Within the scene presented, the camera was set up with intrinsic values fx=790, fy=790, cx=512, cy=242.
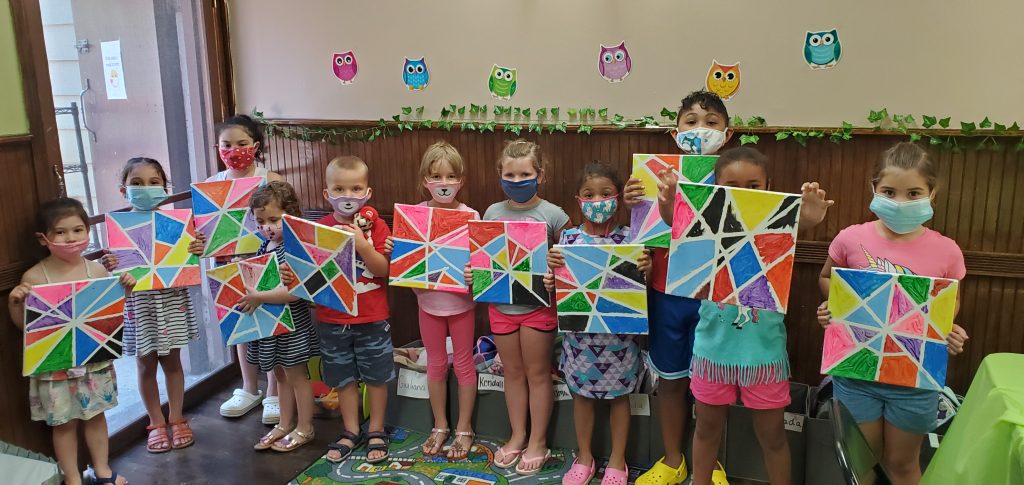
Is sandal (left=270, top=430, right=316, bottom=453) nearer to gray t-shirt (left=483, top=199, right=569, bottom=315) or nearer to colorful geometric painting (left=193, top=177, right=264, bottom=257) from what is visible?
colorful geometric painting (left=193, top=177, right=264, bottom=257)

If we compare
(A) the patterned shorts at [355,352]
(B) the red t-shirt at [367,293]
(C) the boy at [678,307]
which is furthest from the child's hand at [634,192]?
(A) the patterned shorts at [355,352]

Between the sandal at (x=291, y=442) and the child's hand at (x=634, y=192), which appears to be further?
the sandal at (x=291, y=442)

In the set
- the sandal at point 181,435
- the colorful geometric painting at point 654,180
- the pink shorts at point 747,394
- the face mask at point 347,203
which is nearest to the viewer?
the pink shorts at point 747,394

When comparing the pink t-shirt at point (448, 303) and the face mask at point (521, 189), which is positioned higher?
the face mask at point (521, 189)

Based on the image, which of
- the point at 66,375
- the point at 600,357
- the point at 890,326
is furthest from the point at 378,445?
the point at 890,326

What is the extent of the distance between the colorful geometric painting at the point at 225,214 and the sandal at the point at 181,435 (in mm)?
763

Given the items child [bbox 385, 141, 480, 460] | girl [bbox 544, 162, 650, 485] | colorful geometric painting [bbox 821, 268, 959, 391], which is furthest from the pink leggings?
colorful geometric painting [bbox 821, 268, 959, 391]

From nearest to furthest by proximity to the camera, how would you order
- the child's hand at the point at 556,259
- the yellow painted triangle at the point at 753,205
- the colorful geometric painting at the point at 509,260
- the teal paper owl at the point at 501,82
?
the yellow painted triangle at the point at 753,205 → the child's hand at the point at 556,259 → the colorful geometric painting at the point at 509,260 → the teal paper owl at the point at 501,82

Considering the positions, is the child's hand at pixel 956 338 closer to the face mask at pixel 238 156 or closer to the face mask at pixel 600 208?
the face mask at pixel 600 208

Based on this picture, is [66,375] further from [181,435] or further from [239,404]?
[239,404]

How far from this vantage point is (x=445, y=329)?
10.5ft

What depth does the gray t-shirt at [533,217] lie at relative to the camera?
3.00 meters

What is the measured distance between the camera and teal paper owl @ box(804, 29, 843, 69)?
2.91 metres

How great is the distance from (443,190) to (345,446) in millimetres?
1127
